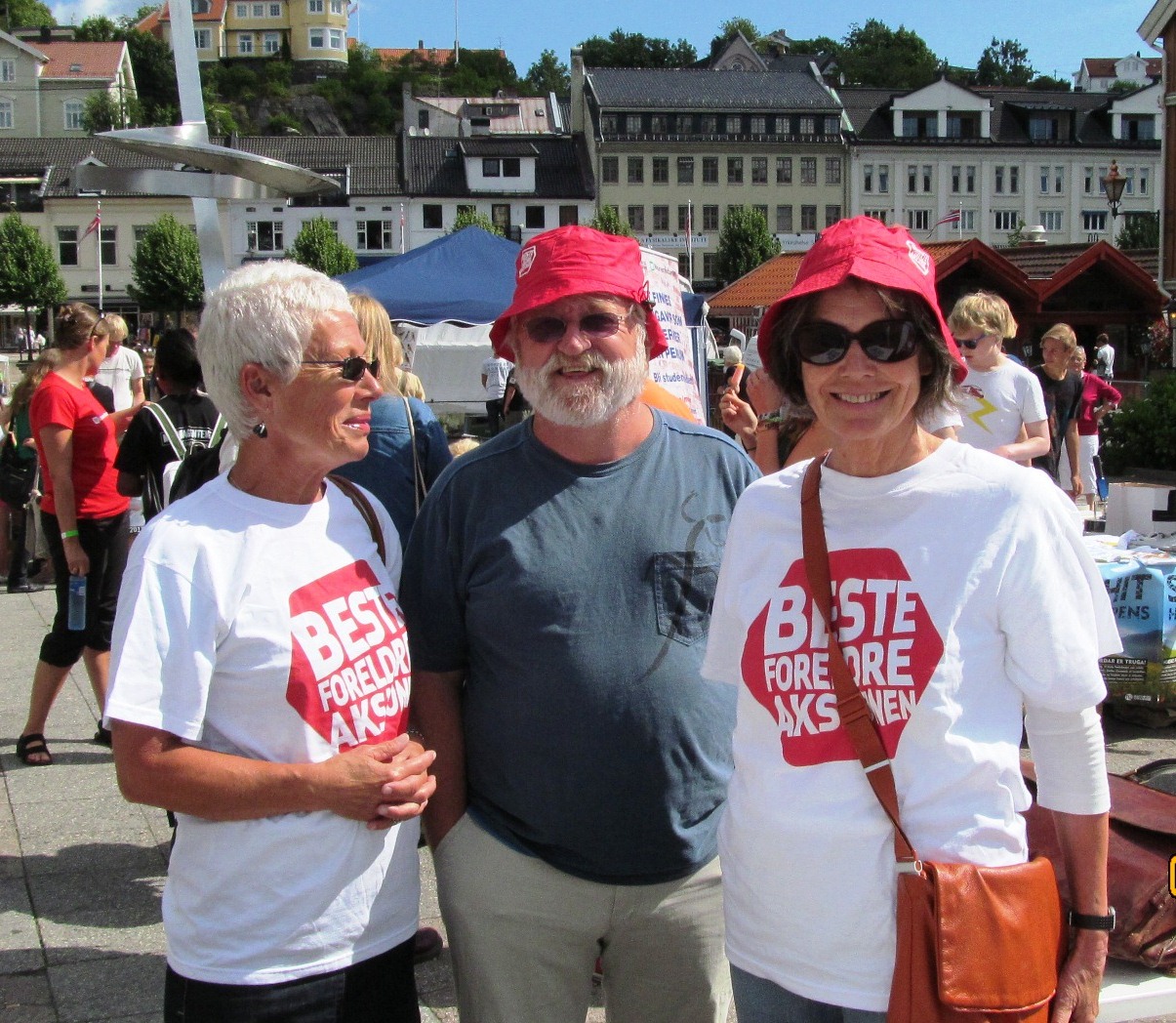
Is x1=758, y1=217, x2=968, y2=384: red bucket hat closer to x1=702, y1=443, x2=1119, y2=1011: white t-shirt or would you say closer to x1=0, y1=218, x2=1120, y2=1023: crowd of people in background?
x1=0, y1=218, x2=1120, y2=1023: crowd of people in background

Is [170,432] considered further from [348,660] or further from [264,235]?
[264,235]

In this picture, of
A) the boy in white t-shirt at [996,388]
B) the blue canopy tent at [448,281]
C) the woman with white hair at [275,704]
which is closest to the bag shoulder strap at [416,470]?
the woman with white hair at [275,704]

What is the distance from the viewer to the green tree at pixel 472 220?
57991mm

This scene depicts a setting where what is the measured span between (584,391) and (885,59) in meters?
128

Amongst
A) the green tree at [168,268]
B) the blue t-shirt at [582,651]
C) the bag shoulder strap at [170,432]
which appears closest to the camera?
the blue t-shirt at [582,651]

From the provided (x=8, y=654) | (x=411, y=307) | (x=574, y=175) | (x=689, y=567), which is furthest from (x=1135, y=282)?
(x=574, y=175)

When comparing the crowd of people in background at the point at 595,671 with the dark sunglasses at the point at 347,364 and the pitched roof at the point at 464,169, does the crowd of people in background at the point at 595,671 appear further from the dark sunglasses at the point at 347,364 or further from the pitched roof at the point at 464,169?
the pitched roof at the point at 464,169

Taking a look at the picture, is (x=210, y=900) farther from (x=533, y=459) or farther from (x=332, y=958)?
(x=533, y=459)

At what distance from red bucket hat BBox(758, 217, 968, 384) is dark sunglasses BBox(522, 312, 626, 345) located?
49cm

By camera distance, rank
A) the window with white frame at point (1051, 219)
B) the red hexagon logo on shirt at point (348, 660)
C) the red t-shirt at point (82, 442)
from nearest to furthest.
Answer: the red hexagon logo on shirt at point (348, 660) → the red t-shirt at point (82, 442) → the window with white frame at point (1051, 219)

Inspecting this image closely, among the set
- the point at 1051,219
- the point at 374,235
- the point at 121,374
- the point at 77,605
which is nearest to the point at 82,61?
the point at 374,235

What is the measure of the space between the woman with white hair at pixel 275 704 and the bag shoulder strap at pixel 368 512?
0.09 metres

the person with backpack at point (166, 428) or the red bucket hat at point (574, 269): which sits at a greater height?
the red bucket hat at point (574, 269)

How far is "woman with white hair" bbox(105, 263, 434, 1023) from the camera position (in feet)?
6.11
